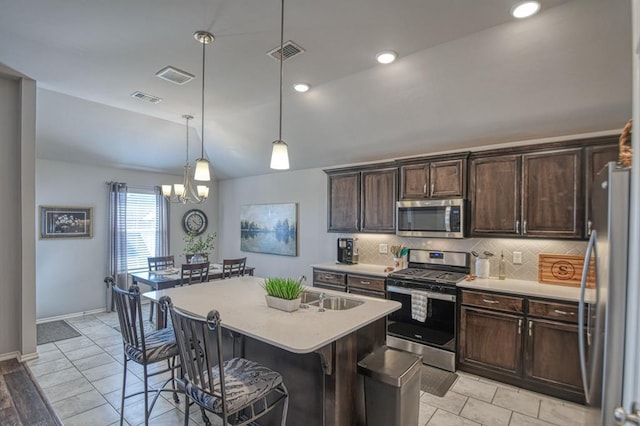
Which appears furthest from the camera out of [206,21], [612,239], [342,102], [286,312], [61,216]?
[61,216]

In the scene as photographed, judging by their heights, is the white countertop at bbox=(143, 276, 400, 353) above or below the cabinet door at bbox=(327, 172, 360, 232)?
below

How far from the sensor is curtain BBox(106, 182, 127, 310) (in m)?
5.77

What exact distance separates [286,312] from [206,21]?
90.7 inches

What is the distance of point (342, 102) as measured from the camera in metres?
3.99

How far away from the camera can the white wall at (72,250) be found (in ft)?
16.9

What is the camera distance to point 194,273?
4.46 m

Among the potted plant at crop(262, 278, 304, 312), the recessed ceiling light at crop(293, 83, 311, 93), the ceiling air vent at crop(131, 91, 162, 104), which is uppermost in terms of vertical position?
the recessed ceiling light at crop(293, 83, 311, 93)

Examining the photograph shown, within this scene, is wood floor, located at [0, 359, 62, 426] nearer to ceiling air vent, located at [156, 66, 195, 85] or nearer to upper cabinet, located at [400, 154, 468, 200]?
ceiling air vent, located at [156, 66, 195, 85]

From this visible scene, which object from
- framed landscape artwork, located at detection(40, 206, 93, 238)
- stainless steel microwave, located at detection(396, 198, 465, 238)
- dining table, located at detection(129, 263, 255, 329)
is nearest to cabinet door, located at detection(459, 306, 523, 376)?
stainless steel microwave, located at detection(396, 198, 465, 238)

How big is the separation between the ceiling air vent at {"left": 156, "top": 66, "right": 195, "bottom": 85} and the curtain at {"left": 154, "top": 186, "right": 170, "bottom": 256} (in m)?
3.56

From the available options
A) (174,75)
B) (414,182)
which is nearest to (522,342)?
(414,182)

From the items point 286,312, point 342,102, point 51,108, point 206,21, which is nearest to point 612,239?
point 286,312

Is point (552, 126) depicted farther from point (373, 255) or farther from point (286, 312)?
point (286, 312)

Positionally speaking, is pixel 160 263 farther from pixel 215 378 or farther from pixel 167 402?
pixel 215 378
